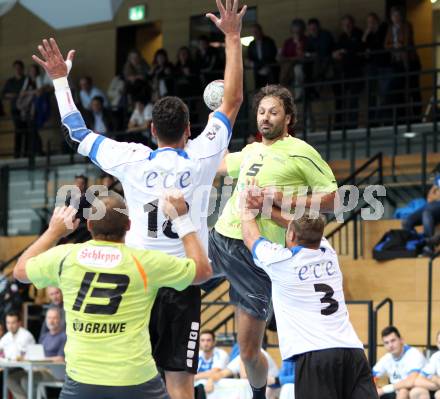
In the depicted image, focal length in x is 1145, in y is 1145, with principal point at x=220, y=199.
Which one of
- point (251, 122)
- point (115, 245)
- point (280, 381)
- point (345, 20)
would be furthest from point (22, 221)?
point (115, 245)

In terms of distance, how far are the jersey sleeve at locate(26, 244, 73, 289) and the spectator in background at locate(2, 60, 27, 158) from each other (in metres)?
14.3

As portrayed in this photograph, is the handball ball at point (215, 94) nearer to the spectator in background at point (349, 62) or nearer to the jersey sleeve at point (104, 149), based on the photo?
the jersey sleeve at point (104, 149)

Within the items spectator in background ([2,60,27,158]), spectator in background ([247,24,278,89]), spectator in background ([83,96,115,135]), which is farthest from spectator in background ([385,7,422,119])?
spectator in background ([2,60,27,158])

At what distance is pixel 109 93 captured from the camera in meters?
19.9

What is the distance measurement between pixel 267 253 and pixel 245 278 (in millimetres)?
807

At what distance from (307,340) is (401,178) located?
9.17 m

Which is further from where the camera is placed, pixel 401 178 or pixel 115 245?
pixel 401 178

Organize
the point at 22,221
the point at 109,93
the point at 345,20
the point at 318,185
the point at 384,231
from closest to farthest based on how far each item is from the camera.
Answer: the point at 318,185, the point at 384,231, the point at 345,20, the point at 22,221, the point at 109,93

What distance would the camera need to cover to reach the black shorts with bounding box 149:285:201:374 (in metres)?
6.61

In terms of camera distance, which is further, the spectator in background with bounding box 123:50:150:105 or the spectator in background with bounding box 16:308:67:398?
the spectator in background with bounding box 123:50:150:105

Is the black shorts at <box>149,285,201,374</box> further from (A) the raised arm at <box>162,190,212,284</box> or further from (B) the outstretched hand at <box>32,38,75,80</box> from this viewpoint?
(B) the outstretched hand at <box>32,38,75,80</box>

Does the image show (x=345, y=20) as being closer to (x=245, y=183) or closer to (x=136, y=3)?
(x=136, y=3)

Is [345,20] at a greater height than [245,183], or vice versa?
[345,20]

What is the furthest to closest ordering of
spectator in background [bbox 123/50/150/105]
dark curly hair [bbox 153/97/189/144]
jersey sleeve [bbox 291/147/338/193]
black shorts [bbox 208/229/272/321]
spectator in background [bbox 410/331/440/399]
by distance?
spectator in background [bbox 123/50/150/105]
spectator in background [bbox 410/331/440/399]
black shorts [bbox 208/229/272/321]
jersey sleeve [bbox 291/147/338/193]
dark curly hair [bbox 153/97/189/144]
